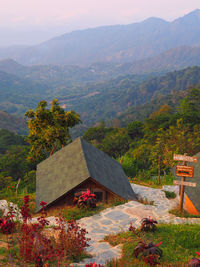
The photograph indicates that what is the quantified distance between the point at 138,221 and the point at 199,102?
5616cm

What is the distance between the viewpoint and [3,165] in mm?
30641

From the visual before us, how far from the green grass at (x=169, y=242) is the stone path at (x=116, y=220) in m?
0.30

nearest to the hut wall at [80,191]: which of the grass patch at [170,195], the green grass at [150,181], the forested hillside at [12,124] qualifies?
the grass patch at [170,195]

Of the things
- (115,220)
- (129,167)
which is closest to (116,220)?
(115,220)

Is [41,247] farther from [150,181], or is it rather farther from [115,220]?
[150,181]

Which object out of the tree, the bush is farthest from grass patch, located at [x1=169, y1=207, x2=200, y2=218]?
the tree

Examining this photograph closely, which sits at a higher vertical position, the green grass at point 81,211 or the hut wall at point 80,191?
the hut wall at point 80,191

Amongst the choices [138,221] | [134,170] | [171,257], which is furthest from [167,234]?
[134,170]

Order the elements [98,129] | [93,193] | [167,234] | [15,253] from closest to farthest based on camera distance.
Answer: [15,253], [167,234], [93,193], [98,129]

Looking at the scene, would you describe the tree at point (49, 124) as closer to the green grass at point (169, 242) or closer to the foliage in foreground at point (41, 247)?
the green grass at point (169, 242)

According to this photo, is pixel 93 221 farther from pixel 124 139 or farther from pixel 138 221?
pixel 124 139

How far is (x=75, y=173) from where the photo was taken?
35.9ft

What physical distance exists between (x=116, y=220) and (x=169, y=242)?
8.81 feet

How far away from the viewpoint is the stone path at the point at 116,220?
6.38m
